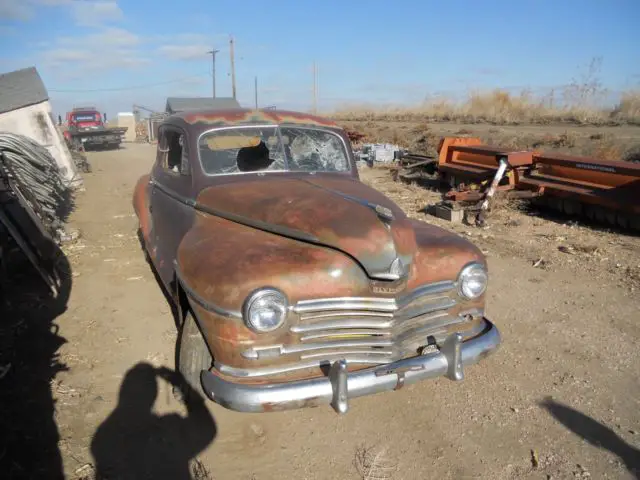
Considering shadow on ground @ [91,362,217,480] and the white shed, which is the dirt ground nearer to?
shadow on ground @ [91,362,217,480]

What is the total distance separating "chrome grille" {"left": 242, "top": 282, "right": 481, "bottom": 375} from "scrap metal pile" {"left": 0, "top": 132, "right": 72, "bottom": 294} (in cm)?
371

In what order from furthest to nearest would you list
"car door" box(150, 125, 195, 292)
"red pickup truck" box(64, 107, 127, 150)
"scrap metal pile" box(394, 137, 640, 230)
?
1. "red pickup truck" box(64, 107, 127, 150)
2. "scrap metal pile" box(394, 137, 640, 230)
3. "car door" box(150, 125, 195, 292)

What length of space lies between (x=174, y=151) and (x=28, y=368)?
7.66 ft

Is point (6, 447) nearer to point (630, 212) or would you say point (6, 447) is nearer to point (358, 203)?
point (358, 203)

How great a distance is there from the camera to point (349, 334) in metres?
2.75

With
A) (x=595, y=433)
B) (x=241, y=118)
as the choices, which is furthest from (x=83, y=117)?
(x=595, y=433)

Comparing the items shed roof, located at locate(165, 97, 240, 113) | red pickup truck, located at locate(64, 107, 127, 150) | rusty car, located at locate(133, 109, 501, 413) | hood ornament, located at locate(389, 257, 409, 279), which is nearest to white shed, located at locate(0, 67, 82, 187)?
shed roof, located at locate(165, 97, 240, 113)

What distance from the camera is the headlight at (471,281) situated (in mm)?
3113

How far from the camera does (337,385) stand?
8.36ft

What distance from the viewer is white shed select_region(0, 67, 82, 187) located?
1291 centimetres

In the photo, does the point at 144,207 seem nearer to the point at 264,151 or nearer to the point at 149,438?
the point at 264,151

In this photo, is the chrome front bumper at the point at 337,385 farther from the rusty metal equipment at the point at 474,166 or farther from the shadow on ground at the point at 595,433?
the rusty metal equipment at the point at 474,166

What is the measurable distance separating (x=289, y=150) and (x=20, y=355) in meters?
2.87

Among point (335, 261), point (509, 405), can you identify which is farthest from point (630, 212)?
point (335, 261)
